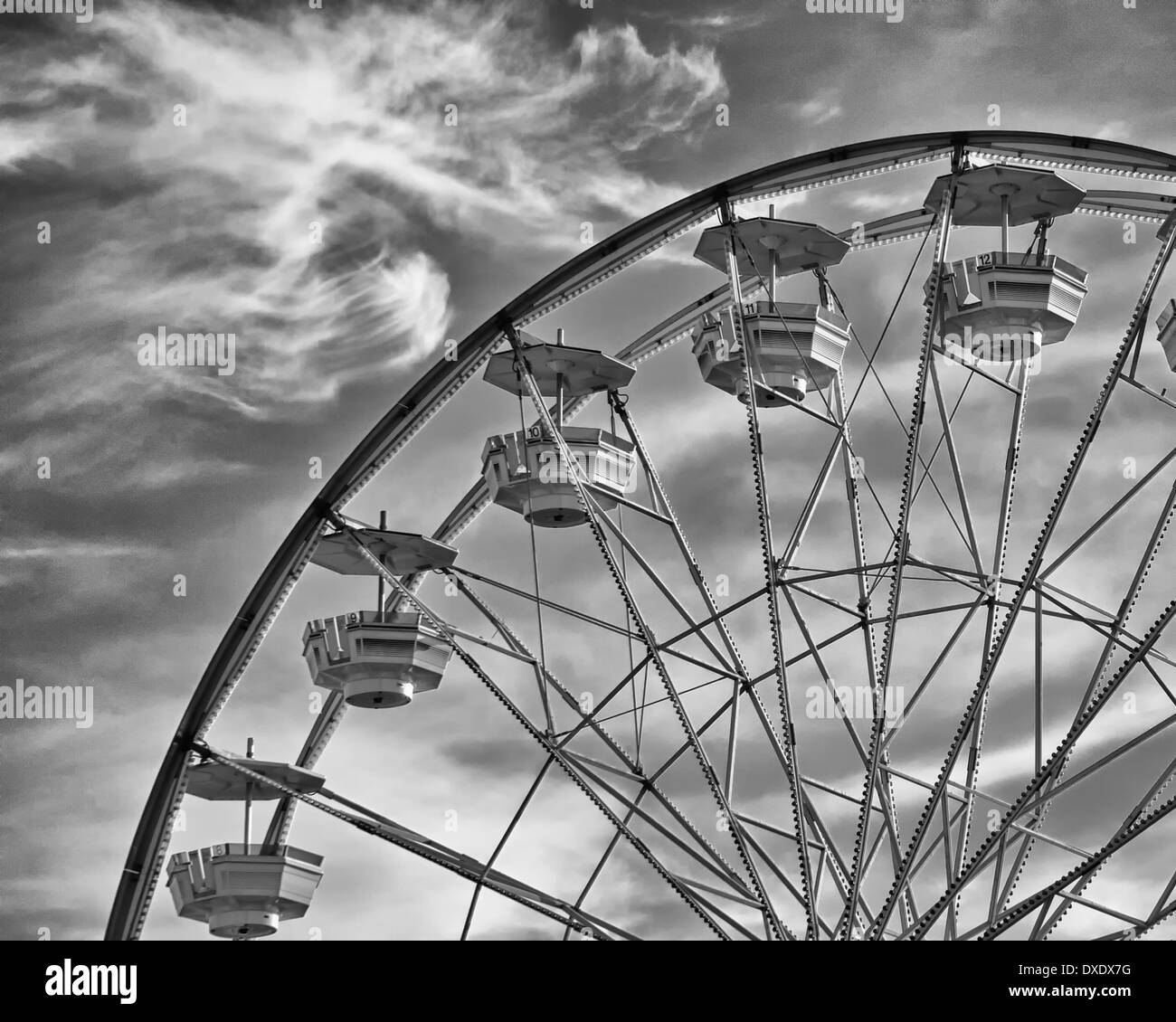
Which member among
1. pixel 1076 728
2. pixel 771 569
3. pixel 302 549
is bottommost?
pixel 1076 728

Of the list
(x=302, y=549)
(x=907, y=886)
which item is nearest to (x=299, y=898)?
(x=302, y=549)

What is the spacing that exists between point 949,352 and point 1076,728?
5149 millimetres

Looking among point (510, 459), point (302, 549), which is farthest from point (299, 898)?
point (510, 459)

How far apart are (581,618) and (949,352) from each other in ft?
17.2

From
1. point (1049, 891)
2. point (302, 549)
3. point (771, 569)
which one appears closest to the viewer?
point (1049, 891)

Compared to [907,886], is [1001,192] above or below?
above
